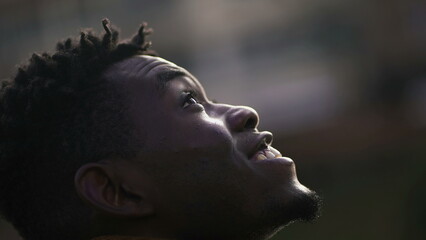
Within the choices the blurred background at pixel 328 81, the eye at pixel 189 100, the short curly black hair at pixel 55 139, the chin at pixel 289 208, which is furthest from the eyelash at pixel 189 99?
the blurred background at pixel 328 81

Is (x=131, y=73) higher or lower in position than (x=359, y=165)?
higher

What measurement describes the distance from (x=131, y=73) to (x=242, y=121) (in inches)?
19.1

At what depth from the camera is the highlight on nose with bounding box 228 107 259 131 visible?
373 centimetres

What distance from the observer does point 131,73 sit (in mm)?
3797

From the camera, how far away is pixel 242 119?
12.3ft

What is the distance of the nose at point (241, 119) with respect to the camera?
12.2 ft

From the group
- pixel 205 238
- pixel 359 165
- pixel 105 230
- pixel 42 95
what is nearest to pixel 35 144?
pixel 42 95

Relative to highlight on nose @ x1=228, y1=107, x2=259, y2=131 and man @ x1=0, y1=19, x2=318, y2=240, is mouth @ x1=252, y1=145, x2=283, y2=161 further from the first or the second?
highlight on nose @ x1=228, y1=107, x2=259, y2=131

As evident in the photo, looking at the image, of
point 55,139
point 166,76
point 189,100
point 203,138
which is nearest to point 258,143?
point 203,138

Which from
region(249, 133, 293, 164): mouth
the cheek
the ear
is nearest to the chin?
region(249, 133, 293, 164): mouth

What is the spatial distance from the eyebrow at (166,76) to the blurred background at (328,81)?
7703mm

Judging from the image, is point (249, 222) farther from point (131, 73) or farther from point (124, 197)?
point (131, 73)

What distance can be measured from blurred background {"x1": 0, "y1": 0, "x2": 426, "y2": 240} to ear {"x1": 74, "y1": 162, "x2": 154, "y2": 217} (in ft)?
26.0

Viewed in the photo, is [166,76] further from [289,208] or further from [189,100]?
[289,208]
